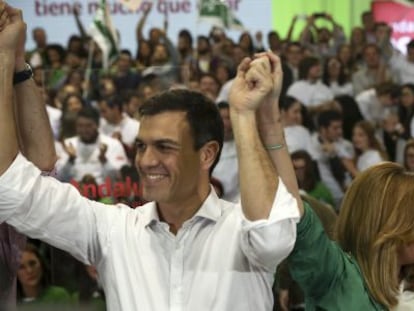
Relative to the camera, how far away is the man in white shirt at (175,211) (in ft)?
4.75

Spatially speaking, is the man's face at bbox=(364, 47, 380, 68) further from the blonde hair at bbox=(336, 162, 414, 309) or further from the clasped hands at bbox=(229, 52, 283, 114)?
the clasped hands at bbox=(229, 52, 283, 114)

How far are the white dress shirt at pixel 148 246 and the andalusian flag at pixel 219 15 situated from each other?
410 cm

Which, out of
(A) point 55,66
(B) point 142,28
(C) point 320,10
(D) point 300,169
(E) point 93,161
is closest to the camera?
(E) point 93,161

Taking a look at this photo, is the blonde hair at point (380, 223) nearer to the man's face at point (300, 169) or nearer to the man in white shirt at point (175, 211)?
the man in white shirt at point (175, 211)

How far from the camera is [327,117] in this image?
5410 mm

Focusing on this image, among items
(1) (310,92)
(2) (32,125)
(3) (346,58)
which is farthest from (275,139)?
(3) (346,58)

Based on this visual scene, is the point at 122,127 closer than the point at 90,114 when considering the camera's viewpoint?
No

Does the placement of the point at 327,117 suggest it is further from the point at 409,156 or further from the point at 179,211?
the point at 179,211

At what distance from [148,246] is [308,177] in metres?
3.01

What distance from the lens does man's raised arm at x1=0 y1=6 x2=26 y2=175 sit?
4.81 ft

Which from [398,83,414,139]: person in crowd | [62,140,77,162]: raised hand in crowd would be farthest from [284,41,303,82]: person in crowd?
[62,140,77,162]: raised hand in crowd

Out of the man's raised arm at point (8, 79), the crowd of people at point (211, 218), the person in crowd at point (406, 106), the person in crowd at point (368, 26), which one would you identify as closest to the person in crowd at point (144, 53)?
the person in crowd at point (406, 106)

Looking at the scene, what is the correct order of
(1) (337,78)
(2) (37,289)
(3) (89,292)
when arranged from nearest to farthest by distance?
(2) (37,289) → (3) (89,292) → (1) (337,78)

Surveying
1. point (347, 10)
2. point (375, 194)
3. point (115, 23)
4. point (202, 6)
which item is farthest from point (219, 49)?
point (375, 194)
